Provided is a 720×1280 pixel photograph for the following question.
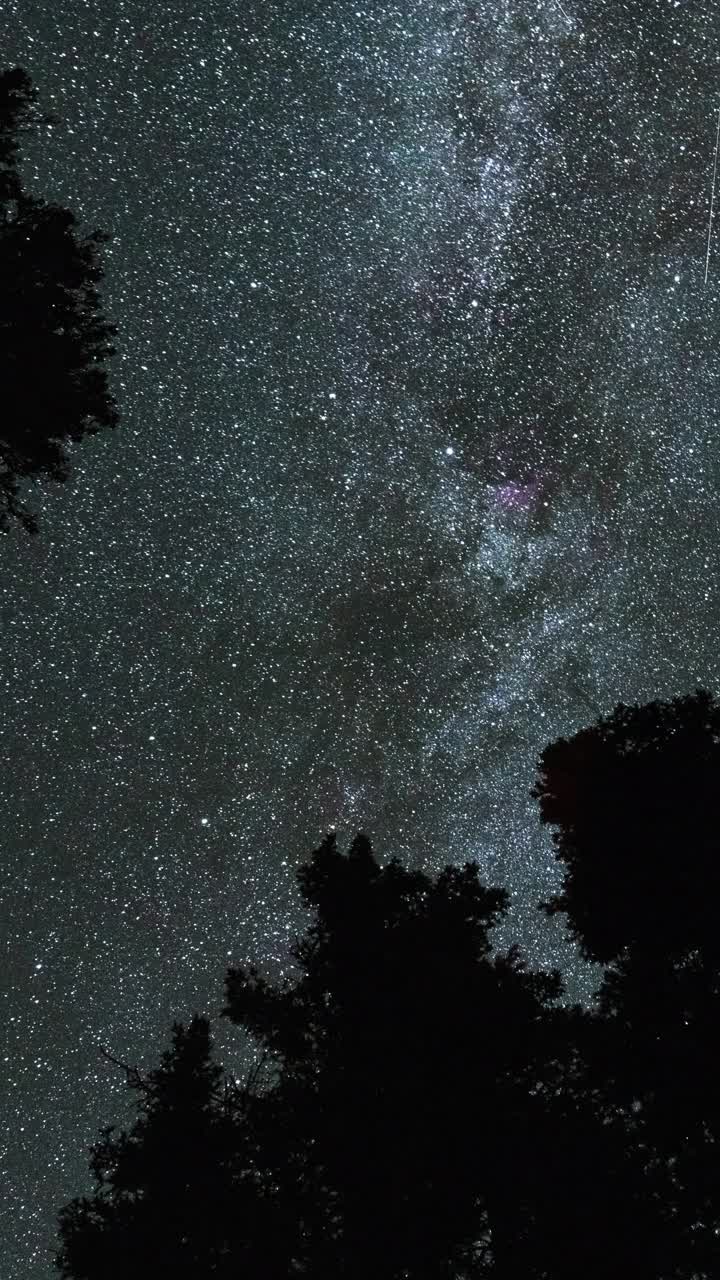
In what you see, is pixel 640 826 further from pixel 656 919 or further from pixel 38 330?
pixel 38 330

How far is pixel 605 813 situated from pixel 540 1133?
3531 mm

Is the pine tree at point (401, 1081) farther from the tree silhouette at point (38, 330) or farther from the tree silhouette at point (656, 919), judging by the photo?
the tree silhouette at point (38, 330)

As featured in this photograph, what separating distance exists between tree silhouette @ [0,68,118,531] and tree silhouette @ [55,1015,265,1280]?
6485 millimetres

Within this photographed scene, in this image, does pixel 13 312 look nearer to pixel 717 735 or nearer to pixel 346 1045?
pixel 346 1045

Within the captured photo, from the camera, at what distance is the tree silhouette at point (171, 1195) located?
827cm

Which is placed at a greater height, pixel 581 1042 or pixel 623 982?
pixel 623 982

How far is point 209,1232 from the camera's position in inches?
326

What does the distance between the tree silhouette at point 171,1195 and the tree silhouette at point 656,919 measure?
12.2 ft

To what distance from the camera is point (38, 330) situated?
6.68 meters

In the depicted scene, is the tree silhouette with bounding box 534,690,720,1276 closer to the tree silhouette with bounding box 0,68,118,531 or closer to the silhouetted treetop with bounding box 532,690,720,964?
the silhouetted treetop with bounding box 532,690,720,964

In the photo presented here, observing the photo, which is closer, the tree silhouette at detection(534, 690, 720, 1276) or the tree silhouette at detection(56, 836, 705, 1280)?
the tree silhouette at detection(56, 836, 705, 1280)

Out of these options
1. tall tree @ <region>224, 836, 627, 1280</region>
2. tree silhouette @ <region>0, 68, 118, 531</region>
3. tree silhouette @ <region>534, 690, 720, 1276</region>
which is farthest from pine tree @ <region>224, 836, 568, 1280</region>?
tree silhouette @ <region>0, 68, 118, 531</region>

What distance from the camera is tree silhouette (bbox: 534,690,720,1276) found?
26.6ft

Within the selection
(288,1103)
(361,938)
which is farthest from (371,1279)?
(361,938)
